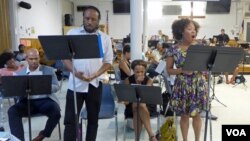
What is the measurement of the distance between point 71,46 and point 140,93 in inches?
31.2

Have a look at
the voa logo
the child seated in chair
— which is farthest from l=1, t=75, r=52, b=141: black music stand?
the voa logo

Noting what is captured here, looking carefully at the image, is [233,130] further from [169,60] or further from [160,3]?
[160,3]

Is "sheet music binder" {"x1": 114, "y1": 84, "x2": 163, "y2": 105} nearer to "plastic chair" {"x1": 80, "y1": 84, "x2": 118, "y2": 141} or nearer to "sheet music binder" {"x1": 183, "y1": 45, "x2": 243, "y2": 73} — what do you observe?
"sheet music binder" {"x1": 183, "y1": 45, "x2": 243, "y2": 73}

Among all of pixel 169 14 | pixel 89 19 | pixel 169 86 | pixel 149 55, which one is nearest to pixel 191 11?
pixel 169 14

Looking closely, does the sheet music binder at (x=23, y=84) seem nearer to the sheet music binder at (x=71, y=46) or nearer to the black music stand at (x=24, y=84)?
the black music stand at (x=24, y=84)

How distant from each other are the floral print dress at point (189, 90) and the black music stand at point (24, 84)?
1358 mm

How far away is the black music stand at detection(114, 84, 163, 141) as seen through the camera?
2793 millimetres

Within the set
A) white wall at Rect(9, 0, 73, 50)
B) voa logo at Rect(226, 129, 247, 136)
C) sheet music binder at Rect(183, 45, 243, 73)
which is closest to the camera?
voa logo at Rect(226, 129, 247, 136)

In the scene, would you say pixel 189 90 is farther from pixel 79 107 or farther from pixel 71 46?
pixel 71 46

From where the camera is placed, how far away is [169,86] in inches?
160

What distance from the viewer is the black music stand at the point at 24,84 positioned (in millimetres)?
2984

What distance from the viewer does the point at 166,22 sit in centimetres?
1661

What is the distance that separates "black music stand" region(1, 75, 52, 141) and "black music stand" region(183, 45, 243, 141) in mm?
1452

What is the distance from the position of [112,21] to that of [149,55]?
926 centimetres
